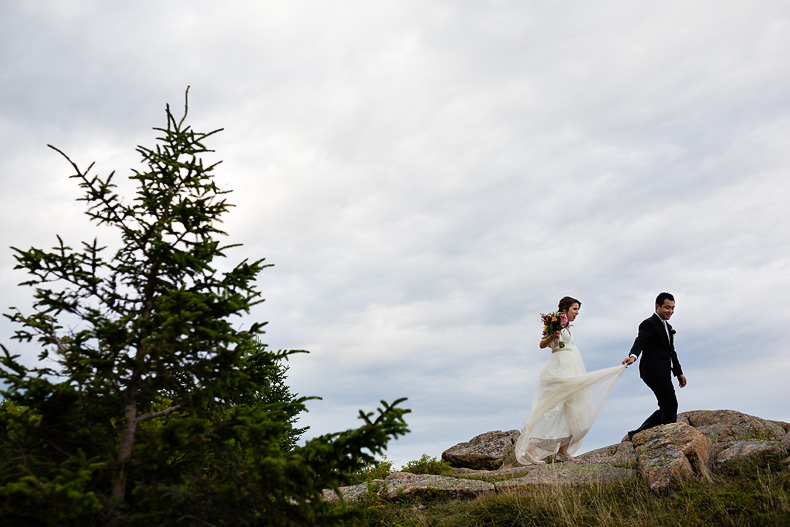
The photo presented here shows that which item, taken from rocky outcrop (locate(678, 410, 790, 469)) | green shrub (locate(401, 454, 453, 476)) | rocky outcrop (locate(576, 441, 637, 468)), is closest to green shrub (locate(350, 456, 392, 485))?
green shrub (locate(401, 454, 453, 476))

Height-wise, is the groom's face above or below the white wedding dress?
above

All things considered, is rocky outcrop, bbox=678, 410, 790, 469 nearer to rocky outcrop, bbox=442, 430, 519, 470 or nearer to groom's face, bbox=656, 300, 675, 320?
groom's face, bbox=656, 300, 675, 320

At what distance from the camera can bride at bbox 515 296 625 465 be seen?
13625mm

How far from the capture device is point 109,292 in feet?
21.9

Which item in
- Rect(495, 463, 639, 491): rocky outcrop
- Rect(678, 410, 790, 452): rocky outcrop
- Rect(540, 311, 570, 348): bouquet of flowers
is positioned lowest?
Rect(495, 463, 639, 491): rocky outcrop

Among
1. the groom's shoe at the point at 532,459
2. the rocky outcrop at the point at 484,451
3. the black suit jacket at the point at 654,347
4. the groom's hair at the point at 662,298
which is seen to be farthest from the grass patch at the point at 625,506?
the rocky outcrop at the point at 484,451

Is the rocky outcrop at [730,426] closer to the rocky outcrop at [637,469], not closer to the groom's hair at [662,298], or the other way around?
the rocky outcrop at [637,469]

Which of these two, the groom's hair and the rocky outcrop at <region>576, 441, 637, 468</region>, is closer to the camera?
the rocky outcrop at <region>576, 441, 637, 468</region>

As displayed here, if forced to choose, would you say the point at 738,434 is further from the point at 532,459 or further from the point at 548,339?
the point at 548,339

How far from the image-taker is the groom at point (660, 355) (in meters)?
12.9

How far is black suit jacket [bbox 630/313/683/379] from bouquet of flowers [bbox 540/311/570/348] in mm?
1620

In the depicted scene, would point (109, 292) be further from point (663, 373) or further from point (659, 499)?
point (663, 373)

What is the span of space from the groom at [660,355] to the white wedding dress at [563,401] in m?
0.66

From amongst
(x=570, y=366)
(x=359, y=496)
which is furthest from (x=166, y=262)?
(x=570, y=366)
